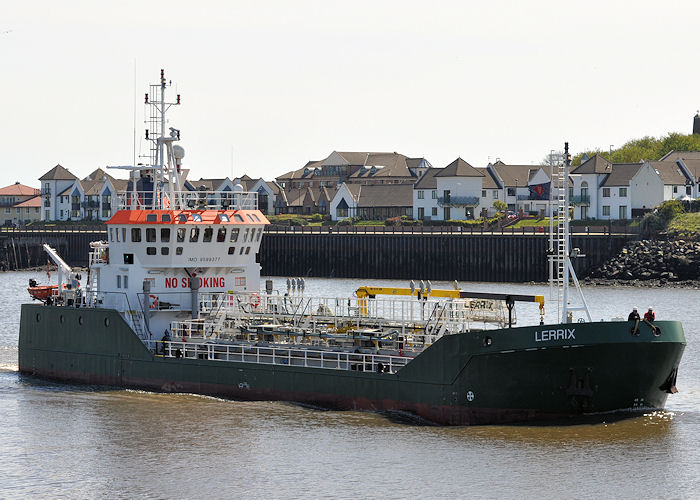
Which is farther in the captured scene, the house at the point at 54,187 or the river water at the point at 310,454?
the house at the point at 54,187

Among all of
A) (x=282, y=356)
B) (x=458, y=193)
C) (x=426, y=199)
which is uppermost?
(x=458, y=193)

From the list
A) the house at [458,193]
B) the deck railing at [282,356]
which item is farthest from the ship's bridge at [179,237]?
the house at [458,193]

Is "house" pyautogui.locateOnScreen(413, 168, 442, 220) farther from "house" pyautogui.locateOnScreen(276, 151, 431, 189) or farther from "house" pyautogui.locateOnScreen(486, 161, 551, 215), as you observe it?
"house" pyautogui.locateOnScreen(276, 151, 431, 189)

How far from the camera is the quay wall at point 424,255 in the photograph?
75750 millimetres

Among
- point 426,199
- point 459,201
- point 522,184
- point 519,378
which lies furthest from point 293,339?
point 522,184

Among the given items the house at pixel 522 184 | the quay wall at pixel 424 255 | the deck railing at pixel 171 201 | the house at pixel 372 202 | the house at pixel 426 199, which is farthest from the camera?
the house at pixel 372 202

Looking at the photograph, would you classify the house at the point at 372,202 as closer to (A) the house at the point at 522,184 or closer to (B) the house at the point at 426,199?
(B) the house at the point at 426,199

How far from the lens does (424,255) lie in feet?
265

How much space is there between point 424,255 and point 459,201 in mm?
26944

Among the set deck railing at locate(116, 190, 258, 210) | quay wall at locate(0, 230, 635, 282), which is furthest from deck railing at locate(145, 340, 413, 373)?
quay wall at locate(0, 230, 635, 282)

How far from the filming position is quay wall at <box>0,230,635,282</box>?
75.8 m

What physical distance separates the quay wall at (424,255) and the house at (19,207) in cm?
5240

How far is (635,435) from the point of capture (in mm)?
26078

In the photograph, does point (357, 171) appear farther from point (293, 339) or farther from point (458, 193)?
point (293, 339)
